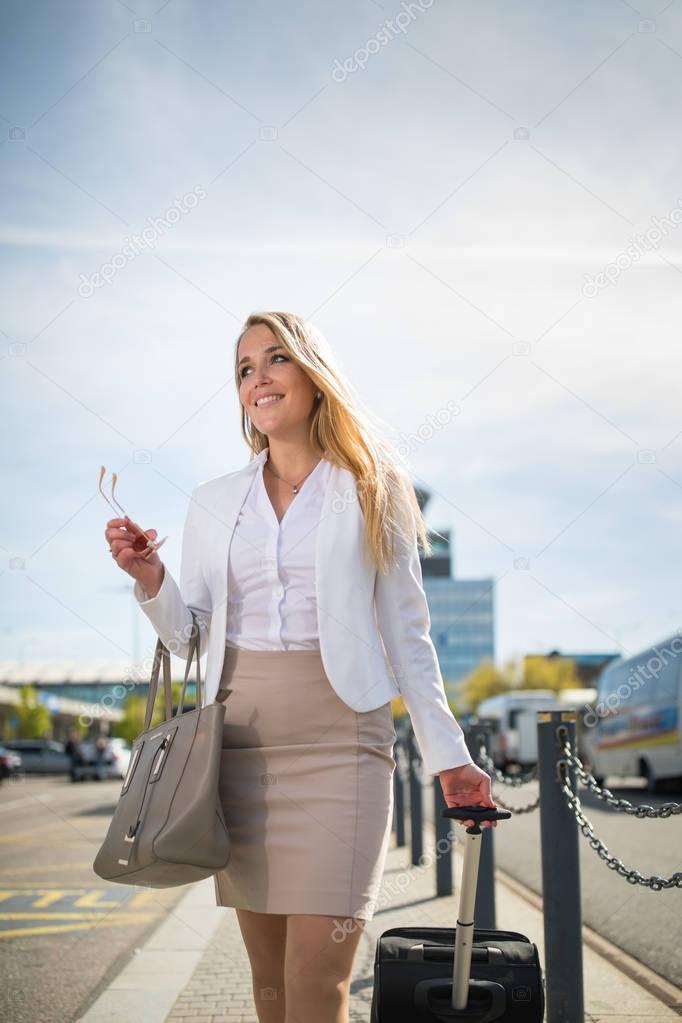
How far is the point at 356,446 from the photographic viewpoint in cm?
272

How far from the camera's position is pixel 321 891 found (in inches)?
92.0

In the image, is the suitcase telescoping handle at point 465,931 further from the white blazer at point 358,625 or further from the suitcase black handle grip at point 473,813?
the white blazer at point 358,625

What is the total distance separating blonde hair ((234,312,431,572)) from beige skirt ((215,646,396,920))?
0.36 metres

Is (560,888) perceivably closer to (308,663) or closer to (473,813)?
(473,813)

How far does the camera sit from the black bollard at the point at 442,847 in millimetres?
6277

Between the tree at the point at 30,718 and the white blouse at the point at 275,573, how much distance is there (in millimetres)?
69158

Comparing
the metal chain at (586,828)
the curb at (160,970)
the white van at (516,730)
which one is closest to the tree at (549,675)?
the white van at (516,730)

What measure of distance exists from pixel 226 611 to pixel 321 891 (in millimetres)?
697

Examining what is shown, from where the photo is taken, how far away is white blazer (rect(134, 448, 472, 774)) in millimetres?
2461

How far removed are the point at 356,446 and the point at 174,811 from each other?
998 millimetres

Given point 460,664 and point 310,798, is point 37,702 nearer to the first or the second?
point 310,798

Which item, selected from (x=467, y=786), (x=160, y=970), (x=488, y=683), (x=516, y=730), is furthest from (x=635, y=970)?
(x=488, y=683)

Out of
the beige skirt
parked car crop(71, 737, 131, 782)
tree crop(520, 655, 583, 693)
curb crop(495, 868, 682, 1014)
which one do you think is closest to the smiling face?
the beige skirt
